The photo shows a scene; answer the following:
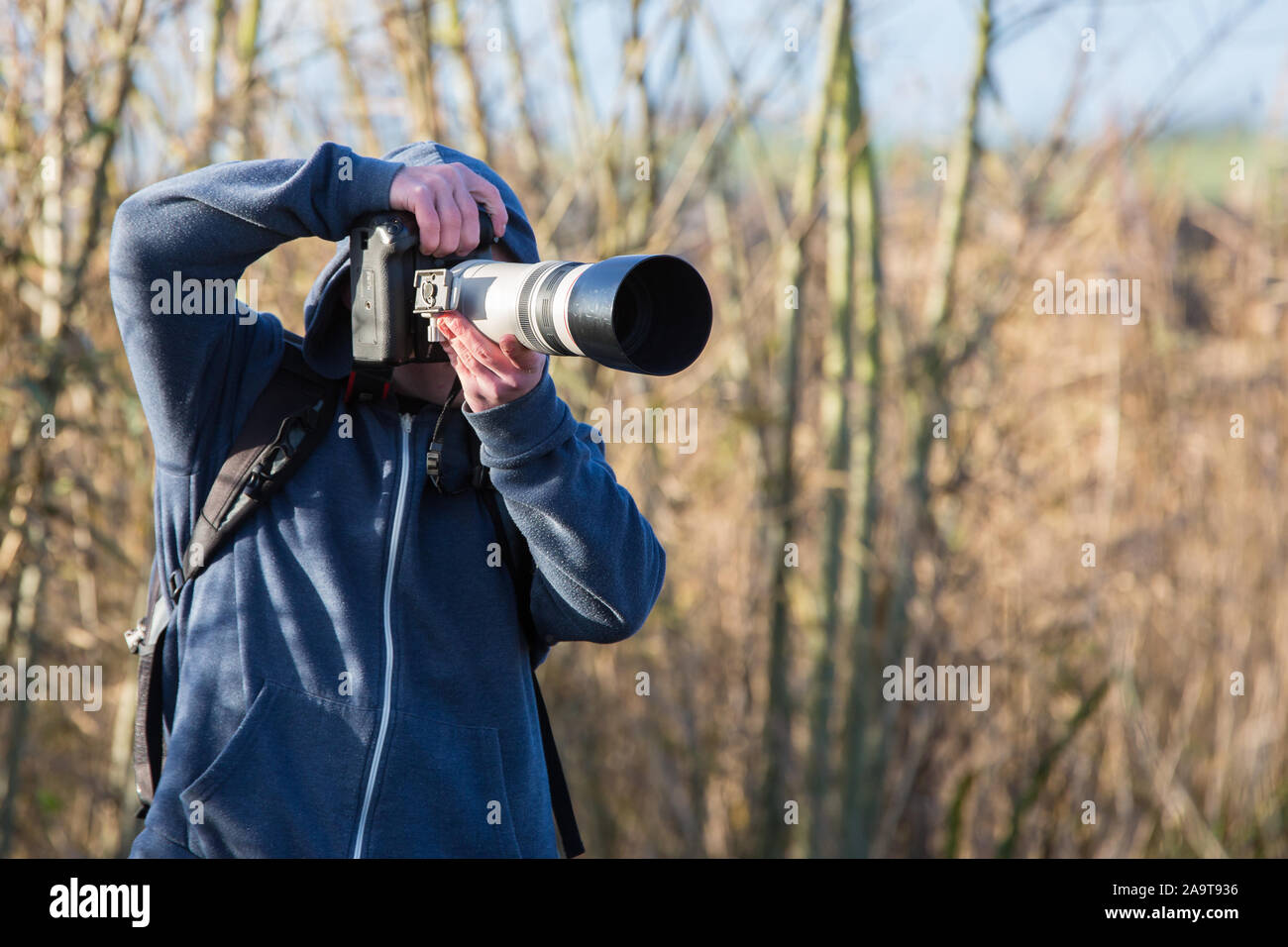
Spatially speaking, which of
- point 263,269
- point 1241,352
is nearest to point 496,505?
point 263,269

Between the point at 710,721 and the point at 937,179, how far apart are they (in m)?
1.77

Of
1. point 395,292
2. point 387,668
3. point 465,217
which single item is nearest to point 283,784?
point 387,668

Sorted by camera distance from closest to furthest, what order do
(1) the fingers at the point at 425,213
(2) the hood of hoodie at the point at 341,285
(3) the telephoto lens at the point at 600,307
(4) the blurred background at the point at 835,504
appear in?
(3) the telephoto lens at the point at 600,307 < (1) the fingers at the point at 425,213 < (2) the hood of hoodie at the point at 341,285 < (4) the blurred background at the point at 835,504

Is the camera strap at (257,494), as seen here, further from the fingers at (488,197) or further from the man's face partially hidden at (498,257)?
the fingers at (488,197)

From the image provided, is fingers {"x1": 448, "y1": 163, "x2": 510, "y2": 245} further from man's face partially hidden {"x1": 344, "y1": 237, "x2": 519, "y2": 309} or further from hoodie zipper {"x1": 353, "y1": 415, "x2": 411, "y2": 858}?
hoodie zipper {"x1": 353, "y1": 415, "x2": 411, "y2": 858}

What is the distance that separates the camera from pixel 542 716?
156 cm

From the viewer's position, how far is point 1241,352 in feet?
13.2

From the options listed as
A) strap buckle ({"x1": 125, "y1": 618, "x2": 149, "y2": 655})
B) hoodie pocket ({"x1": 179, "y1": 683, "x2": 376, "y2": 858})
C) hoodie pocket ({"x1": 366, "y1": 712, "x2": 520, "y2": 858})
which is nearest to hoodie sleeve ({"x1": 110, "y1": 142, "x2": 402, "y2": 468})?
strap buckle ({"x1": 125, "y1": 618, "x2": 149, "y2": 655})

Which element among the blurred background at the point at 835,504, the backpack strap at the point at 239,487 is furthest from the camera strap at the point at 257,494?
the blurred background at the point at 835,504

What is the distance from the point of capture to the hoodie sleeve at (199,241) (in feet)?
4.33

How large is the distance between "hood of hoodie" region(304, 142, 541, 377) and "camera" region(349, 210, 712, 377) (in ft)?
0.21

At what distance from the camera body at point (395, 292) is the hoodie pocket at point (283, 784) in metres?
0.42

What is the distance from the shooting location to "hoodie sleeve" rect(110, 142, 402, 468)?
4.33 feet
